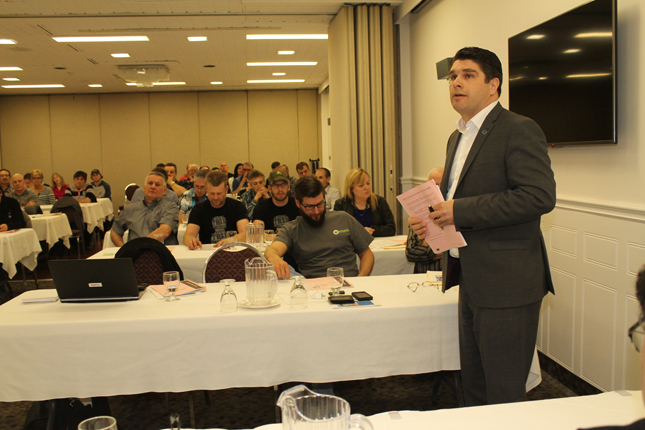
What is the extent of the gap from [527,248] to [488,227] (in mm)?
191

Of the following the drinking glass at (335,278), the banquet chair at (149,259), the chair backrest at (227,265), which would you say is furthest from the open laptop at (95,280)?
the drinking glass at (335,278)

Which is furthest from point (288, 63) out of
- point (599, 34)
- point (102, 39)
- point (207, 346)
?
point (207, 346)

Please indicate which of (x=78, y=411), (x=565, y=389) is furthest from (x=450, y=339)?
(x=78, y=411)

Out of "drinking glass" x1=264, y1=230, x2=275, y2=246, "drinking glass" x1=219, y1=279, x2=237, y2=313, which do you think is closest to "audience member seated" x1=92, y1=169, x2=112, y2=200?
"drinking glass" x1=264, y1=230, x2=275, y2=246

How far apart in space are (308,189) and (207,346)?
1399mm

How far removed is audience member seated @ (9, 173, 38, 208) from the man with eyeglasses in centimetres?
676

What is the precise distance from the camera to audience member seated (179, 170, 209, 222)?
6.43 meters

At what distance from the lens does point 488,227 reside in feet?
6.52

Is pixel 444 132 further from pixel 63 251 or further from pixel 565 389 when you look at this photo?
pixel 63 251

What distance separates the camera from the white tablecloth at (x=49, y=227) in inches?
292

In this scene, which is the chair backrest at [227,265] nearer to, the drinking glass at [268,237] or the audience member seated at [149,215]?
the drinking glass at [268,237]

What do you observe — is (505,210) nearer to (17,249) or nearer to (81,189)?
(17,249)

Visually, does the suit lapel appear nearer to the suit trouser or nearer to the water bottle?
the suit trouser

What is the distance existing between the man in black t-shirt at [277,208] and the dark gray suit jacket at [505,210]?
2.91m
